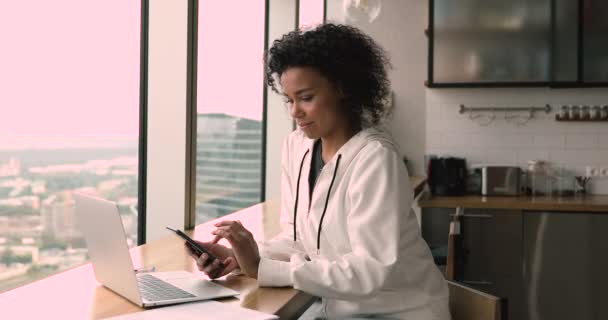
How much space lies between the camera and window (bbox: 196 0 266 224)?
3387 mm

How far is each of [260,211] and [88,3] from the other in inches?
64.9

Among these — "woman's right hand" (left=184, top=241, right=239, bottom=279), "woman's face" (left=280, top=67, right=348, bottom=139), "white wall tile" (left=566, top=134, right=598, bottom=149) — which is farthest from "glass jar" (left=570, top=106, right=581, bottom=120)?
"woman's right hand" (left=184, top=241, right=239, bottom=279)

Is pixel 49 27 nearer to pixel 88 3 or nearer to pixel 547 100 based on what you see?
pixel 88 3

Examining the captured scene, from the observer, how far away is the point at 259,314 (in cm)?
138

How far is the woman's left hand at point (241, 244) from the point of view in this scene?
5.30ft

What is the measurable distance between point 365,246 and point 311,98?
0.44 metres

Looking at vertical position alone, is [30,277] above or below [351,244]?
below

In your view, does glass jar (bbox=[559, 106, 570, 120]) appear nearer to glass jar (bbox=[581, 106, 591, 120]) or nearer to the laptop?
glass jar (bbox=[581, 106, 591, 120])

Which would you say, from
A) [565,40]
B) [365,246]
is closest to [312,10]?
[565,40]

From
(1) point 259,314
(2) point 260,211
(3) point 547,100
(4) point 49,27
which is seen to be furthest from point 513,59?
(1) point 259,314

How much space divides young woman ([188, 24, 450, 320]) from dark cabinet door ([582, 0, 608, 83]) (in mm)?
2799

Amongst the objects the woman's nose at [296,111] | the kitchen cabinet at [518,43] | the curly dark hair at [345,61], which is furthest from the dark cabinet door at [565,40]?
the woman's nose at [296,111]

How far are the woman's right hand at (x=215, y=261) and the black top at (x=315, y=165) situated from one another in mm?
307

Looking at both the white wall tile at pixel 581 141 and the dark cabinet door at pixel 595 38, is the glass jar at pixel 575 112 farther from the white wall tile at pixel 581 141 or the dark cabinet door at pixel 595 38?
the dark cabinet door at pixel 595 38
